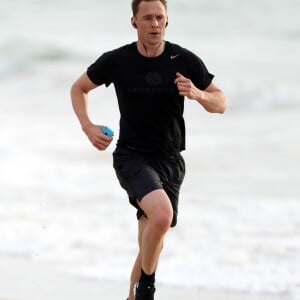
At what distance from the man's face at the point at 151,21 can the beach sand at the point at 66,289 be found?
2.20 metres

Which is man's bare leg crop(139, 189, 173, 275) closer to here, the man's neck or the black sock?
the black sock

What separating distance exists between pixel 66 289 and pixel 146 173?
1942mm

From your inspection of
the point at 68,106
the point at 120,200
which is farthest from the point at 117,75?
the point at 68,106

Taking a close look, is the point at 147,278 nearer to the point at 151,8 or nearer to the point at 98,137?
the point at 98,137

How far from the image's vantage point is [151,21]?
5.68 meters

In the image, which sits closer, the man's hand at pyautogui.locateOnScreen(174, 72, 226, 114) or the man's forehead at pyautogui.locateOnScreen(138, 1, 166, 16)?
the man's hand at pyautogui.locateOnScreen(174, 72, 226, 114)

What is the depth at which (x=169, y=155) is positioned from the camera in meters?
5.88

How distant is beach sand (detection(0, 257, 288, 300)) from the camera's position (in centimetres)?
716

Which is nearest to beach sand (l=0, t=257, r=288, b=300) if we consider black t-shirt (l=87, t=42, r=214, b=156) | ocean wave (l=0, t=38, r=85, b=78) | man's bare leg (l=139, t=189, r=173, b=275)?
man's bare leg (l=139, t=189, r=173, b=275)

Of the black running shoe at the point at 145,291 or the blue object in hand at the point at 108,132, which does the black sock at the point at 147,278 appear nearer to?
the black running shoe at the point at 145,291

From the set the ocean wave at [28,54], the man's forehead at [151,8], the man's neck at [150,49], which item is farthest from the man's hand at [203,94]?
the ocean wave at [28,54]

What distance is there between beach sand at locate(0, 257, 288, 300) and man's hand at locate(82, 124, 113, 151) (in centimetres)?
172

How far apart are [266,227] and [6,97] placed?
12.7m

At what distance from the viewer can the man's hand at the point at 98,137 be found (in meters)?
5.61
